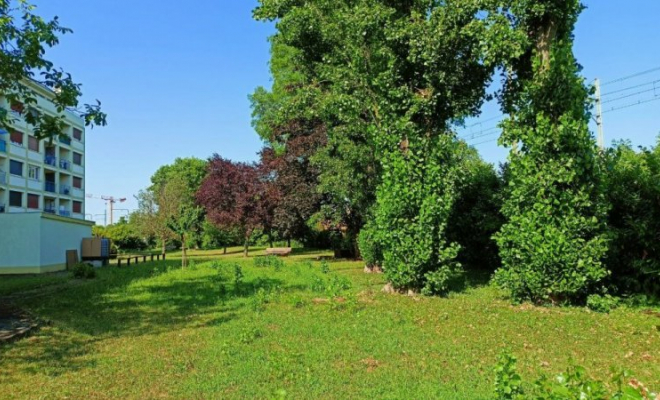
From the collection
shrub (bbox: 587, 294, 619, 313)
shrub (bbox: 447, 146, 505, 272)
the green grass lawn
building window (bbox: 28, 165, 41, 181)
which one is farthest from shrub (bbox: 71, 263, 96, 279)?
building window (bbox: 28, 165, 41, 181)

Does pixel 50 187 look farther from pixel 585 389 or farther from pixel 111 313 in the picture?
pixel 585 389

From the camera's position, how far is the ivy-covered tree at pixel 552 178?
912cm

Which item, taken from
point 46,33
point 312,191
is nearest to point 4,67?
point 46,33

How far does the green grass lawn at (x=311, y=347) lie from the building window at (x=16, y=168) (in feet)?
128

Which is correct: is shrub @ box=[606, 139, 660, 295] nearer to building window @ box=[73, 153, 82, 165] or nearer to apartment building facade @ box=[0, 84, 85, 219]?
apartment building facade @ box=[0, 84, 85, 219]

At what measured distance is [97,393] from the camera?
16.0 ft

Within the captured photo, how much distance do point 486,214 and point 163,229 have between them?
36.1 metres

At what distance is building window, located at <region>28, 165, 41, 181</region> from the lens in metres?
46.1

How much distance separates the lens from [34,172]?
46906 millimetres

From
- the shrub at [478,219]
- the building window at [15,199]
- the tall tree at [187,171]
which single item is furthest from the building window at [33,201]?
the shrub at [478,219]

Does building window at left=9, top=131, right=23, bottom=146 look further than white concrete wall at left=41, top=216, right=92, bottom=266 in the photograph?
Yes

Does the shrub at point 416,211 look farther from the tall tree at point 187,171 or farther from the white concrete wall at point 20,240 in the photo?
the tall tree at point 187,171

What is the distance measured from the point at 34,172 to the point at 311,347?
5048cm

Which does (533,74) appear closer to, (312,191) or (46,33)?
(46,33)
